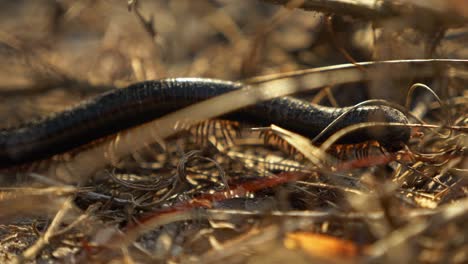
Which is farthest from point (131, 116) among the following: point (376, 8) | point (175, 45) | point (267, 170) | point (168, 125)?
point (175, 45)

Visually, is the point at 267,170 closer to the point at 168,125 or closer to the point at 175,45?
the point at 168,125

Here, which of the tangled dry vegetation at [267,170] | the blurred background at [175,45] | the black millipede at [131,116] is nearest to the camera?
the tangled dry vegetation at [267,170]

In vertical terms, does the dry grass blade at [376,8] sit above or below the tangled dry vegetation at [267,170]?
above

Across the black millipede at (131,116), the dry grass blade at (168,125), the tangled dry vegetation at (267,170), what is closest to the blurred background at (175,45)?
the tangled dry vegetation at (267,170)

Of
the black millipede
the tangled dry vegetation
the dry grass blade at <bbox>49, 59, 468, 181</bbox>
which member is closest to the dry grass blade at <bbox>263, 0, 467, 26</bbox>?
the tangled dry vegetation

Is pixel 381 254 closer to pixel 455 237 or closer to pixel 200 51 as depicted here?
pixel 455 237

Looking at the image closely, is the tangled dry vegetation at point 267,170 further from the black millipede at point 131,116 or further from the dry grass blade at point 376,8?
the black millipede at point 131,116
